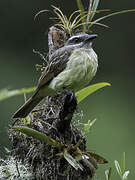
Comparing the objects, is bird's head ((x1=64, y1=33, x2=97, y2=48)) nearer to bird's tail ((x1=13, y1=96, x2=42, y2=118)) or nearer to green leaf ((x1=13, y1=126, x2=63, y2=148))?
bird's tail ((x1=13, y1=96, x2=42, y2=118))

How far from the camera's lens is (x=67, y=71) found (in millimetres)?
4668

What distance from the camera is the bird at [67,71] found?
458cm

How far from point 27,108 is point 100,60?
7.23m

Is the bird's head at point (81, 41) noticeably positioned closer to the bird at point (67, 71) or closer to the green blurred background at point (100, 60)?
the bird at point (67, 71)

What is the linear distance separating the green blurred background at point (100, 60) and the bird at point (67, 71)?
15.0 ft

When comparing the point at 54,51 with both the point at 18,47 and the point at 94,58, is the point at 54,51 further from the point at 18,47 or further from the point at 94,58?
the point at 18,47

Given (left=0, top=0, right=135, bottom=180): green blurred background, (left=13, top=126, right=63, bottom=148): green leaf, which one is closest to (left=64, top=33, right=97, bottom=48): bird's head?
(left=13, top=126, right=63, bottom=148): green leaf

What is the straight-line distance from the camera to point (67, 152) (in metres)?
3.78

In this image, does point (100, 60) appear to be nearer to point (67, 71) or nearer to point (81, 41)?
point (81, 41)

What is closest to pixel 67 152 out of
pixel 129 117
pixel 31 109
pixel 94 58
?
pixel 31 109

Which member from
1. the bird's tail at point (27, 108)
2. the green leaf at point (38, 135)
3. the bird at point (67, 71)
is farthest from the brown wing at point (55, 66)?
the green leaf at point (38, 135)

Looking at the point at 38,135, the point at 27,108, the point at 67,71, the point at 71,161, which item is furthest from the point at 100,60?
the point at 38,135

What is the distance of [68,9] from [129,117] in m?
2.40

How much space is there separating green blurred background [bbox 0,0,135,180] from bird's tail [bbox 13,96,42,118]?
14.9 feet
